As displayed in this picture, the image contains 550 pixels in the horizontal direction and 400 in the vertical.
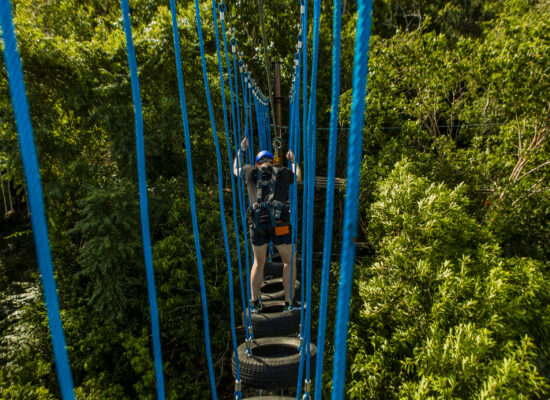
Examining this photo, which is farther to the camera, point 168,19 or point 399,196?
point 168,19

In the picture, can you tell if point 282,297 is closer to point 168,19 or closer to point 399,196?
point 399,196

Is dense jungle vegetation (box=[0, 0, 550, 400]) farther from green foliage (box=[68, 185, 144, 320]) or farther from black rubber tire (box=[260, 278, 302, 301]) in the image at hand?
black rubber tire (box=[260, 278, 302, 301])

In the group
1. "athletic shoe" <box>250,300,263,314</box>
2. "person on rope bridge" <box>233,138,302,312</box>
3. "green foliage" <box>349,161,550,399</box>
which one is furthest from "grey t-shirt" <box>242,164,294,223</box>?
"green foliage" <box>349,161,550,399</box>

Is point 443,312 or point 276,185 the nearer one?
point 276,185

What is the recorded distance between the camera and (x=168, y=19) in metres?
5.23

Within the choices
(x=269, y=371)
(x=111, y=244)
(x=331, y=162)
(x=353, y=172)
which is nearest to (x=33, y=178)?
(x=353, y=172)

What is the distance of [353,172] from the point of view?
1.85 ft

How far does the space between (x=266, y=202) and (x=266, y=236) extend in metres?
0.23

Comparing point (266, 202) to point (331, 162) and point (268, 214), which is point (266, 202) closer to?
point (268, 214)

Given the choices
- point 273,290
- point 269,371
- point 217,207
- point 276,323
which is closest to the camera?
point 269,371

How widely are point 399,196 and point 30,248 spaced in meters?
9.02

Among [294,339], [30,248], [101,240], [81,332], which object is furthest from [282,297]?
[30,248]

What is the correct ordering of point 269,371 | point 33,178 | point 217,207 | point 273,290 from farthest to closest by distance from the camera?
point 217,207
point 273,290
point 269,371
point 33,178

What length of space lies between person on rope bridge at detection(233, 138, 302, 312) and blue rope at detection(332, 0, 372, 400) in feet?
4.44
